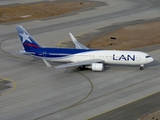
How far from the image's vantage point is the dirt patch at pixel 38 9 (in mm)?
130875

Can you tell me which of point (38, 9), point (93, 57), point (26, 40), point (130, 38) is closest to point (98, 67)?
point (93, 57)

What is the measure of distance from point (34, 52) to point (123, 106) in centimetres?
2452

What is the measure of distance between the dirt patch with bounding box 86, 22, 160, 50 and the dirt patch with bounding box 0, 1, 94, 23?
103 ft

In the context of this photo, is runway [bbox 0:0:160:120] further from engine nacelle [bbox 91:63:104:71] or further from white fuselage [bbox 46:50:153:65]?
white fuselage [bbox 46:50:153:65]

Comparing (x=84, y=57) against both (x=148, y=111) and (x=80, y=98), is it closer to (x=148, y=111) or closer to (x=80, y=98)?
(x=80, y=98)

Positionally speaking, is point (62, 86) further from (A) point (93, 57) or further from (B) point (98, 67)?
(A) point (93, 57)

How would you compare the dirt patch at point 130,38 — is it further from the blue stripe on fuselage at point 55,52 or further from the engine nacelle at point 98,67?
the engine nacelle at point 98,67

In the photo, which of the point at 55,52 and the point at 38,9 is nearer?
the point at 55,52

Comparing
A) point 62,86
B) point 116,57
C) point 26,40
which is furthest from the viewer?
point 26,40

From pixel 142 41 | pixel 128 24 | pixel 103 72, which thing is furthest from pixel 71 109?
pixel 128 24

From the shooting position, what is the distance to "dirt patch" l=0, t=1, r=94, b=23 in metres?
131

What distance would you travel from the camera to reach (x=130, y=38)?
337 feet

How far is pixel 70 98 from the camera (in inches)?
2554

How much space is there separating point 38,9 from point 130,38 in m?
47.9
